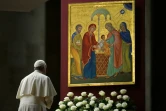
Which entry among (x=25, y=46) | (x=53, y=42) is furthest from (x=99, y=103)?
(x=25, y=46)

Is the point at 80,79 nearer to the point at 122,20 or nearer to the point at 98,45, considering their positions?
the point at 98,45

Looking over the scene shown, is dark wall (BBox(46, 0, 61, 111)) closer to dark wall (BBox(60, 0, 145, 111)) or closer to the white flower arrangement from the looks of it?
dark wall (BBox(60, 0, 145, 111))

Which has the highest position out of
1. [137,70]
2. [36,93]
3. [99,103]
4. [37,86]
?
[137,70]

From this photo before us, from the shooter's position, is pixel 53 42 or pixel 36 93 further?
pixel 53 42

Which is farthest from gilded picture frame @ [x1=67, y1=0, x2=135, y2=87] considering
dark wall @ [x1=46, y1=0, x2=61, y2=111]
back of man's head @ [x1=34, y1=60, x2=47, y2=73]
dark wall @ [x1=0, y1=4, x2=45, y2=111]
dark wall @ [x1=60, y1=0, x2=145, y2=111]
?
dark wall @ [x1=0, y1=4, x2=45, y2=111]

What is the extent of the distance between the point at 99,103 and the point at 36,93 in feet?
4.31

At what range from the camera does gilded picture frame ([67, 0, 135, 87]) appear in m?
11.1

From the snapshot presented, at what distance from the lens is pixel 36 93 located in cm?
968

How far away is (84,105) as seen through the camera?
10.3m

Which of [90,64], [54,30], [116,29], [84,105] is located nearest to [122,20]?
[116,29]

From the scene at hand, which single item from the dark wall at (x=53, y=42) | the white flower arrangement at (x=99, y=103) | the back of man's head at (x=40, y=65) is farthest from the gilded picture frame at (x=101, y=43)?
the dark wall at (x=53, y=42)

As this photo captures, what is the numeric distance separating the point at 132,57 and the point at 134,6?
41.8 inches

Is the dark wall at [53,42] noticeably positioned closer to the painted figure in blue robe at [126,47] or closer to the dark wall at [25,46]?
the dark wall at [25,46]

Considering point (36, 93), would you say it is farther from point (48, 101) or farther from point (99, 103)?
point (99, 103)
